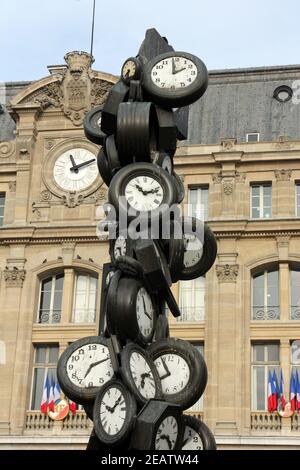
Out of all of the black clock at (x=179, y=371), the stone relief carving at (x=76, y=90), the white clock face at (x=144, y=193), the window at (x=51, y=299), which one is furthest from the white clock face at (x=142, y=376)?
the stone relief carving at (x=76, y=90)

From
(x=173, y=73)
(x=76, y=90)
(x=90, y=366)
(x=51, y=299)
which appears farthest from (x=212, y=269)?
(x=90, y=366)

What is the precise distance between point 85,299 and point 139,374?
23.2 metres

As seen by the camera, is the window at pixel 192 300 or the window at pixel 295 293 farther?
the window at pixel 192 300

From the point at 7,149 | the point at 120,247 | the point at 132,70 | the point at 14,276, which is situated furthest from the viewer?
the point at 7,149

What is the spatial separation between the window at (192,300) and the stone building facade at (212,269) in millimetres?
39

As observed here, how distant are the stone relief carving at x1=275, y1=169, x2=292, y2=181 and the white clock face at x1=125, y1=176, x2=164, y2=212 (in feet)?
74.3

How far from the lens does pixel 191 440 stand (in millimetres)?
12102

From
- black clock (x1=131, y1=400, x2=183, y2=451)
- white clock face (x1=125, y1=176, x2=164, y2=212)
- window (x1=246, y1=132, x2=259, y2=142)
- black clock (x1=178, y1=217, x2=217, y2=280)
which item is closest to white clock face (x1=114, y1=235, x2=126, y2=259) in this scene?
white clock face (x1=125, y1=176, x2=164, y2=212)

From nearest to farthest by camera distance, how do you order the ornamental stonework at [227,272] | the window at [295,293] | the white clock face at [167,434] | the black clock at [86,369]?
the white clock face at [167,434] → the black clock at [86,369] → the window at [295,293] → the ornamental stonework at [227,272]

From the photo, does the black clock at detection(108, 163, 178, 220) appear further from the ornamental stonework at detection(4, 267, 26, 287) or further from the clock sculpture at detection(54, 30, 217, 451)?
the ornamental stonework at detection(4, 267, 26, 287)

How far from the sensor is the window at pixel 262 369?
32.2 meters

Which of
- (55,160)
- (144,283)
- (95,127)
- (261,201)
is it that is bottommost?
(144,283)

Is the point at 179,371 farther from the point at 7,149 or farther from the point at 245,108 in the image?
the point at 245,108

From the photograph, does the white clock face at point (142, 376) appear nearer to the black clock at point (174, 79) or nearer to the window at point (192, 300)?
the black clock at point (174, 79)
